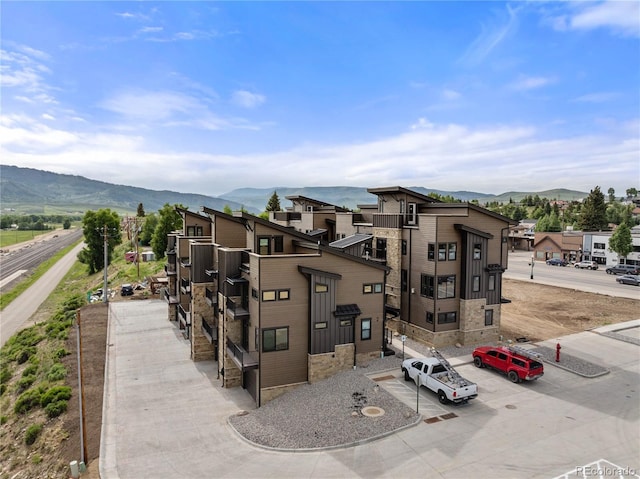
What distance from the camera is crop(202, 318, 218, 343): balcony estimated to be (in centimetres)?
2658

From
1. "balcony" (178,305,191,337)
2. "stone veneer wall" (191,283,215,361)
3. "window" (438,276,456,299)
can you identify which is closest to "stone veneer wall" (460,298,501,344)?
"window" (438,276,456,299)

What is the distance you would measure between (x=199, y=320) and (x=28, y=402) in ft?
35.9

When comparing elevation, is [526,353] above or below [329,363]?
below

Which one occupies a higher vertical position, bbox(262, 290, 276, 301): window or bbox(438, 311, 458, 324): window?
bbox(262, 290, 276, 301): window

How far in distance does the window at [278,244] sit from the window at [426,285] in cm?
1179

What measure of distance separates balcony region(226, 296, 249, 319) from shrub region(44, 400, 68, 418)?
1045 centimetres

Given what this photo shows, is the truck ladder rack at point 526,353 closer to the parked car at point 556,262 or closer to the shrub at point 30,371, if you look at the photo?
the shrub at point 30,371

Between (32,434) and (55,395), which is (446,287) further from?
(32,434)

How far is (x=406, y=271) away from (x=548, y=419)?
14.6 meters

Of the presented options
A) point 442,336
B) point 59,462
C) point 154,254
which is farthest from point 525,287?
point 154,254

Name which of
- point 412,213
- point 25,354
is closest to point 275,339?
point 412,213

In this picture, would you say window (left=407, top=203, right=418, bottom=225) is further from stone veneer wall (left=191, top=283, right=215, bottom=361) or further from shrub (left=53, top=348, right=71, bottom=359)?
shrub (left=53, top=348, right=71, bottom=359)

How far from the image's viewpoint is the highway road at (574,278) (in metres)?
52.7

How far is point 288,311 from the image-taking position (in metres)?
22.1
